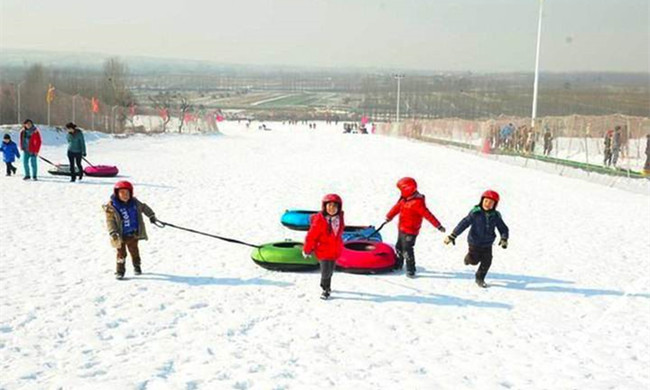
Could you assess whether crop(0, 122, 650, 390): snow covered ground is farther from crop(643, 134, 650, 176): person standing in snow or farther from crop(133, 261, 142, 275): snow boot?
crop(643, 134, 650, 176): person standing in snow

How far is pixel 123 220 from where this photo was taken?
8.95 meters

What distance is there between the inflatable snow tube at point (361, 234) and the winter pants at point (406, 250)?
87 cm

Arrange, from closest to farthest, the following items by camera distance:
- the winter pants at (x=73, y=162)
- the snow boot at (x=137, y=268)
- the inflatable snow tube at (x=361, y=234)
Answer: the snow boot at (x=137, y=268) < the inflatable snow tube at (x=361, y=234) < the winter pants at (x=73, y=162)

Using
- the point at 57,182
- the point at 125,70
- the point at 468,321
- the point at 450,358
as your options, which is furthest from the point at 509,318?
the point at 125,70

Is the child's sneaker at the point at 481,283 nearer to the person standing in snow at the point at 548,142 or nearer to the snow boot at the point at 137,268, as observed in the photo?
the snow boot at the point at 137,268

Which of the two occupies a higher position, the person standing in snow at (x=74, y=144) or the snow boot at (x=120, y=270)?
the person standing in snow at (x=74, y=144)

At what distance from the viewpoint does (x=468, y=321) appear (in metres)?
7.97

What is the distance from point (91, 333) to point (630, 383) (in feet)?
19.8

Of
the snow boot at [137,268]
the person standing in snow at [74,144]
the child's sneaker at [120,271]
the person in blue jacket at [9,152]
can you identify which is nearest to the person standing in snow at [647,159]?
the person standing in snow at [74,144]

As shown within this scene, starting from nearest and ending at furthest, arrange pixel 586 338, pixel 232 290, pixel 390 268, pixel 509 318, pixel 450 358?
pixel 450 358, pixel 586 338, pixel 509 318, pixel 232 290, pixel 390 268

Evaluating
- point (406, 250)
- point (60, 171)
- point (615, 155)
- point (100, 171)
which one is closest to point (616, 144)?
point (615, 155)

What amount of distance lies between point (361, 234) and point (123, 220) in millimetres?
4689

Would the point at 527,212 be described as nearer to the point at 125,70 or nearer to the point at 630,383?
the point at 630,383

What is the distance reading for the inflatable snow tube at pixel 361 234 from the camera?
11.4m
